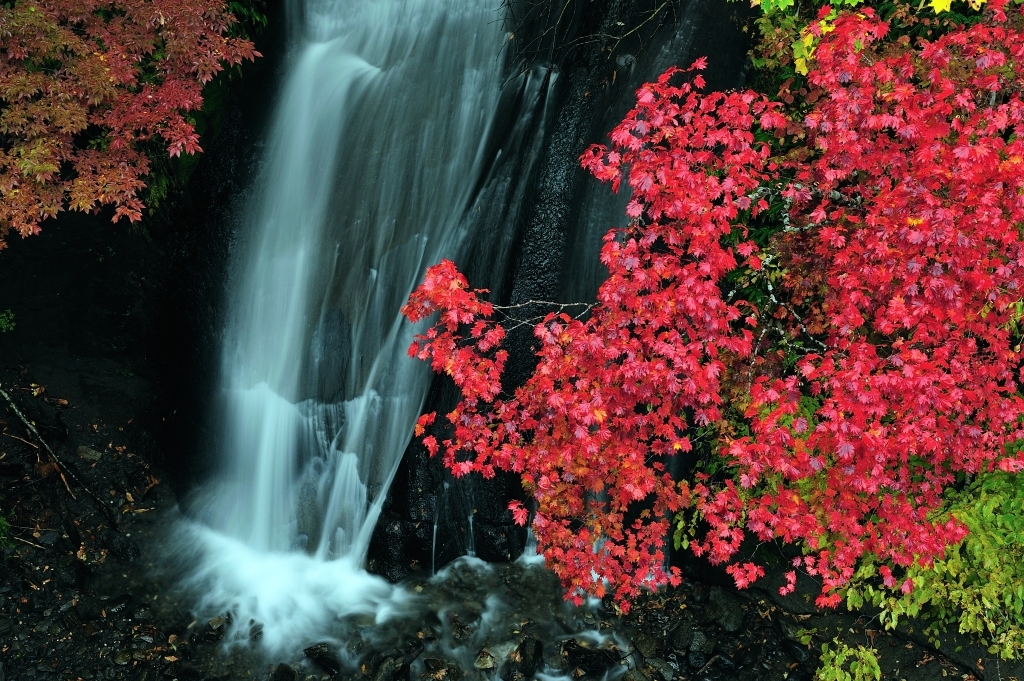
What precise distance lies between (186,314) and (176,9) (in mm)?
3230

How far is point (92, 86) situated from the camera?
6332 millimetres

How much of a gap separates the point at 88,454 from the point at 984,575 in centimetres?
869

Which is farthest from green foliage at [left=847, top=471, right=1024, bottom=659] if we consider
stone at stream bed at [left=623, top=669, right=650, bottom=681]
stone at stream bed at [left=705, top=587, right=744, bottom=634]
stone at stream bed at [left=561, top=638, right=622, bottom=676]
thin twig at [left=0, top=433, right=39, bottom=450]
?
thin twig at [left=0, top=433, right=39, bottom=450]

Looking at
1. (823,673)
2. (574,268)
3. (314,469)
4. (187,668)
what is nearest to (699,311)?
(574,268)

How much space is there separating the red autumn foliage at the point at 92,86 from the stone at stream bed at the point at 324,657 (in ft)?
13.7

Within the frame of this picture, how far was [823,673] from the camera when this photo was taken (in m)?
6.26

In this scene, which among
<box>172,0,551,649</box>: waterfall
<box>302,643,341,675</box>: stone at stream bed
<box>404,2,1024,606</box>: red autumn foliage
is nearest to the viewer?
<box>404,2,1024,606</box>: red autumn foliage

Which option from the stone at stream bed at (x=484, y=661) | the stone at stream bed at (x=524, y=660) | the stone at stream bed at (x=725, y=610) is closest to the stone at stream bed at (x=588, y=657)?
the stone at stream bed at (x=524, y=660)

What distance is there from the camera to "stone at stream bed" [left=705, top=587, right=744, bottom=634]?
671 cm

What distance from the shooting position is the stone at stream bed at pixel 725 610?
6707mm

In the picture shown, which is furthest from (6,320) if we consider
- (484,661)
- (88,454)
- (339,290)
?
(484,661)

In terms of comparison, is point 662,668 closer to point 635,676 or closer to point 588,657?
point 635,676

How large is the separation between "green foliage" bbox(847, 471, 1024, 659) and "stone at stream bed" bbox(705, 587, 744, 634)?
1.22m

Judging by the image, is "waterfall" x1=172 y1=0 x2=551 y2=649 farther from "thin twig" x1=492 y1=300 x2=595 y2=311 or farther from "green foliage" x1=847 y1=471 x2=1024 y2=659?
"green foliage" x1=847 y1=471 x2=1024 y2=659
